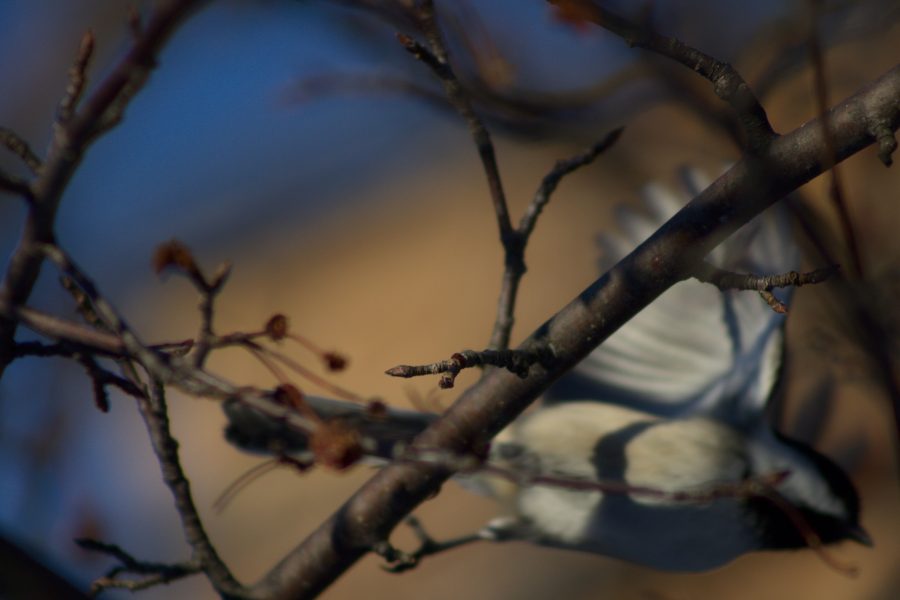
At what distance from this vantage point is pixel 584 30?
1.64 m

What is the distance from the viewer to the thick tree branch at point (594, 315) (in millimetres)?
911

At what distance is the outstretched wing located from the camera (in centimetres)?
221

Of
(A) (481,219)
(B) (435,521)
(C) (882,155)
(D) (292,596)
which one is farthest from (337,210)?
(C) (882,155)

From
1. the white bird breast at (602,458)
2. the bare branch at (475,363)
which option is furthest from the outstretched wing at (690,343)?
the bare branch at (475,363)

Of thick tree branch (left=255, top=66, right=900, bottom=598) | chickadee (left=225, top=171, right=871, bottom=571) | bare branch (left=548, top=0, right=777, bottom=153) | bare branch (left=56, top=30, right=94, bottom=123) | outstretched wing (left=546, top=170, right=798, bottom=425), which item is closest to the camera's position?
bare branch (left=56, top=30, right=94, bottom=123)

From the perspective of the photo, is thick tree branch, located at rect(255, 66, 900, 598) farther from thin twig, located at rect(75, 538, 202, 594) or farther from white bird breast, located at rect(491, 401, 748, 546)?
white bird breast, located at rect(491, 401, 748, 546)

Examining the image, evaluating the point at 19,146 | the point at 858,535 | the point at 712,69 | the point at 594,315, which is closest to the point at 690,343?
the point at 858,535

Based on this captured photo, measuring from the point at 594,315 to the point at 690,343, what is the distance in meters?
1.33

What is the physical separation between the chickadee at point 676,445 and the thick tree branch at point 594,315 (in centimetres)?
54

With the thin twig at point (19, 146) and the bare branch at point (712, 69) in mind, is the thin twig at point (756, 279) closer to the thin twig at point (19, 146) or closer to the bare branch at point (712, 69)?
the bare branch at point (712, 69)

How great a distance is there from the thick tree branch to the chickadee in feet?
1.78

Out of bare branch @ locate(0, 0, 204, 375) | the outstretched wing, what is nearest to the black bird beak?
the outstretched wing

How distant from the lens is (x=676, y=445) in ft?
6.55

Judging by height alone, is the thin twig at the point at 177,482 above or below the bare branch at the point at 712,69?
below
